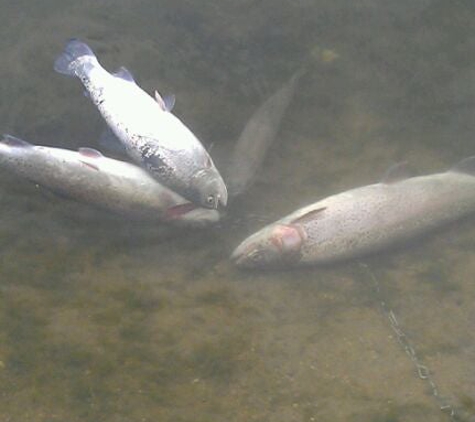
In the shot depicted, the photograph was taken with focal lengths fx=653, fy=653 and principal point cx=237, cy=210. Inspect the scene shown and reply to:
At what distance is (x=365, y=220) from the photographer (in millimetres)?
5098

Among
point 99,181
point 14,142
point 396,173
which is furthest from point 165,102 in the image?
point 396,173

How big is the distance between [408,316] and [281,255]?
3.31 ft

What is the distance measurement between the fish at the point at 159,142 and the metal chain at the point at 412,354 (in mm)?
1326

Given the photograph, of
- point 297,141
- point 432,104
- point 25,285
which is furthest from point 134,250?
point 432,104

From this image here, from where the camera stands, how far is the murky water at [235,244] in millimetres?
3961

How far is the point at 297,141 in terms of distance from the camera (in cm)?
563

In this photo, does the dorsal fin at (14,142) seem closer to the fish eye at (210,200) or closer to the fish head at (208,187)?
the fish head at (208,187)

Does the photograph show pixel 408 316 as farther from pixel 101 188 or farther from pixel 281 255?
pixel 101 188

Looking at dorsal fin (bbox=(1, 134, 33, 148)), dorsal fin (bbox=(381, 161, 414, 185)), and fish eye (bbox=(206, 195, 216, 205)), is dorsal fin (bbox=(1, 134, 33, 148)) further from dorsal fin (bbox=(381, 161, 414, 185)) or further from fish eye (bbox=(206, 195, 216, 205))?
dorsal fin (bbox=(381, 161, 414, 185))

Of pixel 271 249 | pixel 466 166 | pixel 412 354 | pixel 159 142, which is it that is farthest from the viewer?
pixel 466 166

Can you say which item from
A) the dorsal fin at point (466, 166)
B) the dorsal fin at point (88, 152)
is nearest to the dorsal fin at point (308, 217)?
the dorsal fin at point (466, 166)

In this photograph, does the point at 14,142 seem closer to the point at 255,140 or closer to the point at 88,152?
the point at 88,152

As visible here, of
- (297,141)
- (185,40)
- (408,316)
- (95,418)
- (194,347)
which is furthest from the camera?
(185,40)

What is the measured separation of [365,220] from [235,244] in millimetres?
1034
